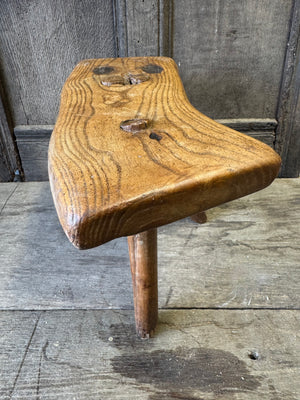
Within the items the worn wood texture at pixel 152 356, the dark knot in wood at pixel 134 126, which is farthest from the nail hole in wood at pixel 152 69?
the worn wood texture at pixel 152 356

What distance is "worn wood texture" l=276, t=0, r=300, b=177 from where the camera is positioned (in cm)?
111

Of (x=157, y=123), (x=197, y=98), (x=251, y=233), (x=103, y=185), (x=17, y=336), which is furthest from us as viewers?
(x=197, y=98)

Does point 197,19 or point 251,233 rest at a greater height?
point 197,19

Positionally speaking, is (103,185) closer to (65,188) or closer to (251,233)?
(65,188)

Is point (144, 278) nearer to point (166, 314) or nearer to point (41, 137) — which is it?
A: point (166, 314)

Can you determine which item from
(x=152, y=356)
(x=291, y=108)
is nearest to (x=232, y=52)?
(x=291, y=108)

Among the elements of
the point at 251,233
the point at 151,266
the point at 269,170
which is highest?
the point at 269,170

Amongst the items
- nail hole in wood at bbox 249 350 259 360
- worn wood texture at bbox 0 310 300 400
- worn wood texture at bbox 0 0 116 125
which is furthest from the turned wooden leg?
worn wood texture at bbox 0 0 116 125

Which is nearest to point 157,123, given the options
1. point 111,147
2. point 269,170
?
point 111,147

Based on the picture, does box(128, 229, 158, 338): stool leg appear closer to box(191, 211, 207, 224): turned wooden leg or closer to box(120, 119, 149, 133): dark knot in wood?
box(120, 119, 149, 133): dark knot in wood

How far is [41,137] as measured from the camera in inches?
51.4

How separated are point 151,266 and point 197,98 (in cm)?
79

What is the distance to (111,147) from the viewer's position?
0.53 meters

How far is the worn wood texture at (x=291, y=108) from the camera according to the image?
1.11 meters
